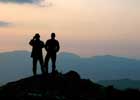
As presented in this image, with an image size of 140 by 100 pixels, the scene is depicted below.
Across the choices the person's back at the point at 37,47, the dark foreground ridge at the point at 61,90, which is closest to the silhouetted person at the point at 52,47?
the person's back at the point at 37,47

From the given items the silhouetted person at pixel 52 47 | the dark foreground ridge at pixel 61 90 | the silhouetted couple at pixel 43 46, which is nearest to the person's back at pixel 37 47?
the silhouetted couple at pixel 43 46

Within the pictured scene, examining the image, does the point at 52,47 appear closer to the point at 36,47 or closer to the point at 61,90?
the point at 36,47

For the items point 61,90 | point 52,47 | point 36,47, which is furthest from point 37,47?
point 61,90

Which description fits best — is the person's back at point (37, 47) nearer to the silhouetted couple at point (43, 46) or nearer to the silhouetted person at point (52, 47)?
the silhouetted couple at point (43, 46)

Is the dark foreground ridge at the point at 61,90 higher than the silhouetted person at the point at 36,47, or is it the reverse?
the silhouetted person at the point at 36,47

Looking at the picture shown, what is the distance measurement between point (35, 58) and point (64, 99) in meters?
7.08

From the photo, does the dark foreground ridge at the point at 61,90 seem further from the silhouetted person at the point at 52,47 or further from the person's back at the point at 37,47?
the person's back at the point at 37,47

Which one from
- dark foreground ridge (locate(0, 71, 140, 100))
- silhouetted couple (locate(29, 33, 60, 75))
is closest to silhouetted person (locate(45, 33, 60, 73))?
silhouetted couple (locate(29, 33, 60, 75))

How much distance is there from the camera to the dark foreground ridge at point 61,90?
3303 cm

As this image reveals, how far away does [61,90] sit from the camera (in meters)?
A: 36.7

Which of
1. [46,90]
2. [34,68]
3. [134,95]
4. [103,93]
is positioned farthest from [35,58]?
[134,95]

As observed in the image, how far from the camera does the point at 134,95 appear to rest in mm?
33594

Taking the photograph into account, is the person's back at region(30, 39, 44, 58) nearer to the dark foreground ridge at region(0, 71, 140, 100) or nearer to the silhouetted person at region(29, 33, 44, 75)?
the silhouetted person at region(29, 33, 44, 75)

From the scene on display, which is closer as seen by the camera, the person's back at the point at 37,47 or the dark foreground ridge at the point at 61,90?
the dark foreground ridge at the point at 61,90
